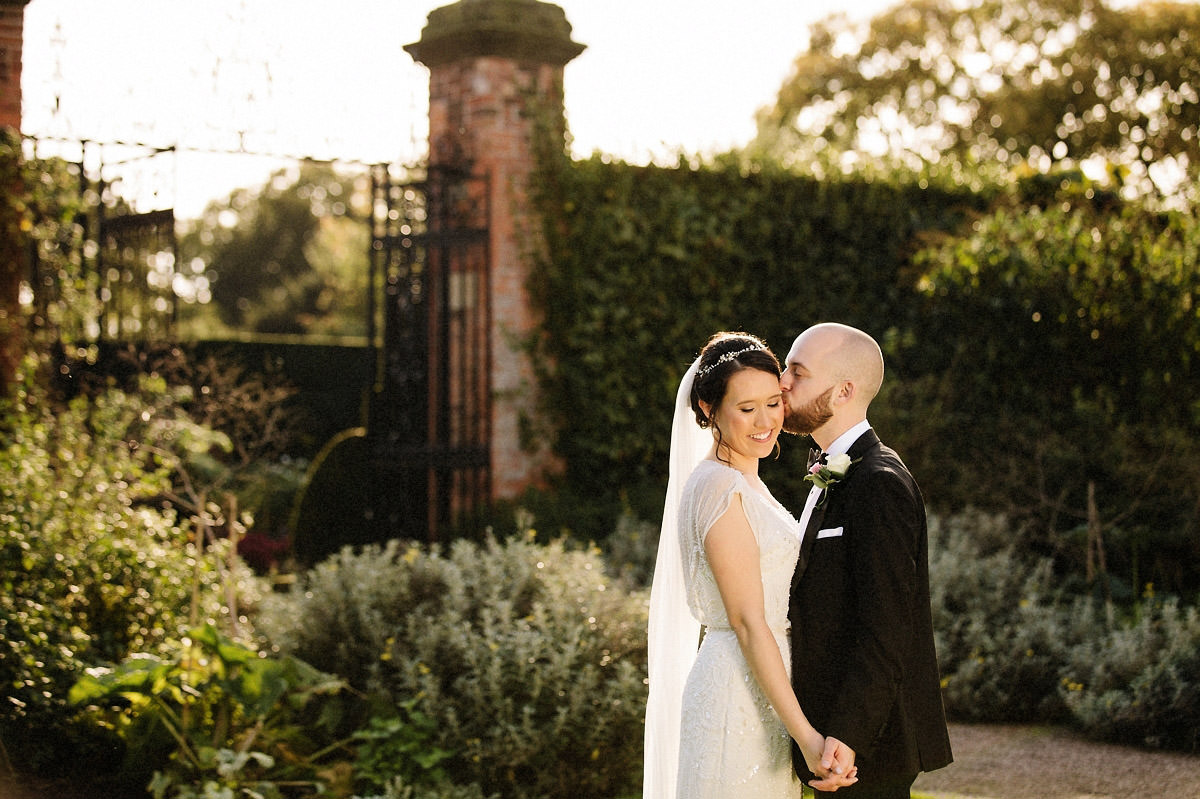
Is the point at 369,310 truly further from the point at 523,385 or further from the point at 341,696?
the point at 341,696

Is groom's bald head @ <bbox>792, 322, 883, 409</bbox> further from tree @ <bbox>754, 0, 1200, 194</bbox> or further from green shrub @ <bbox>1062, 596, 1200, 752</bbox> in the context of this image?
tree @ <bbox>754, 0, 1200, 194</bbox>

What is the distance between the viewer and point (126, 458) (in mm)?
6172

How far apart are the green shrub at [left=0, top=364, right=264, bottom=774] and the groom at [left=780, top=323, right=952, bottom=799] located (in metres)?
3.35

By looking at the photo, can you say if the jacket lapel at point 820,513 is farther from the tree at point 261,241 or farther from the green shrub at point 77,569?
the tree at point 261,241

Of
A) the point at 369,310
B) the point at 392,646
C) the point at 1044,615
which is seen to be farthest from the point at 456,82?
the point at 1044,615

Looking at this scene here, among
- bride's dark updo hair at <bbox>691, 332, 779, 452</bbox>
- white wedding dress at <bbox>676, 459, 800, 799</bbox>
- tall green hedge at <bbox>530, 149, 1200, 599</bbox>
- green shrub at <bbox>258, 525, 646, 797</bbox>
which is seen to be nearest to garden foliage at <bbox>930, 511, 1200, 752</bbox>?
tall green hedge at <bbox>530, 149, 1200, 599</bbox>

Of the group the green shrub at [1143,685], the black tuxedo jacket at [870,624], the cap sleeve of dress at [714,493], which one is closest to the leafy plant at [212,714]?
the cap sleeve of dress at [714,493]

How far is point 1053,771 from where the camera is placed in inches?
195

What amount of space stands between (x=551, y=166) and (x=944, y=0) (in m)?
18.1

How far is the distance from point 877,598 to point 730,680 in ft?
1.41

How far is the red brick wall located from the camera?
830 cm

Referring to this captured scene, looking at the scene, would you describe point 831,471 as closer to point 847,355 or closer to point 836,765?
point 847,355

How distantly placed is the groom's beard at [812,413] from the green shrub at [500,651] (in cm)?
215

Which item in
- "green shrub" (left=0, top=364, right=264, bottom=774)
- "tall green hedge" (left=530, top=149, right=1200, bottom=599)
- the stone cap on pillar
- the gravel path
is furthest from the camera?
the stone cap on pillar
